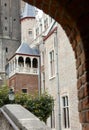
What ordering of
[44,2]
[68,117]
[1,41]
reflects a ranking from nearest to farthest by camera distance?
[44,2]
[68,117]
[1,41]

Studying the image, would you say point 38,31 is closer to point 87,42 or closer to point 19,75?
point 19,75

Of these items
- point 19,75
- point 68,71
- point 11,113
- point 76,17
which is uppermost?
point 19,75

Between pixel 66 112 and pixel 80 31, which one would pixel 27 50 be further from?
pixel 80 31

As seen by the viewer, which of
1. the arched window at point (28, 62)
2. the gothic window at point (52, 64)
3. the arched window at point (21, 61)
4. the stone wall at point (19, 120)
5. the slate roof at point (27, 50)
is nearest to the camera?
the stone wall at point (19, 120)

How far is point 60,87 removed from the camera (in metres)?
19.4

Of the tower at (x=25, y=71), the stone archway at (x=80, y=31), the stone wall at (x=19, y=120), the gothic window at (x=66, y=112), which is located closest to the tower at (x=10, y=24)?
the tower at (x=25, y=71)

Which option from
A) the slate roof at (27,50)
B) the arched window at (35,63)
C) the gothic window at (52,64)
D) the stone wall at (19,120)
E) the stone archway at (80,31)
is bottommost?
the stone wall at (19,120)

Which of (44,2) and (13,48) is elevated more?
(13,48)

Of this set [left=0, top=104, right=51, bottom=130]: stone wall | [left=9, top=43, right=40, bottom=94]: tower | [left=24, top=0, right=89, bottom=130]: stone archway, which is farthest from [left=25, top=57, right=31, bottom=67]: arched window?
[left=24, top=0, right=89, bottom=130]: stone archway

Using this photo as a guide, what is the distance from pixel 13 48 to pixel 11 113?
167ft

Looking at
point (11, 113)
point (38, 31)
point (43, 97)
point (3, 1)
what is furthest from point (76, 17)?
point (3, 1)

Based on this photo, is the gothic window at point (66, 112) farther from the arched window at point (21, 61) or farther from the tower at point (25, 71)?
the arched window at point (21, 61)

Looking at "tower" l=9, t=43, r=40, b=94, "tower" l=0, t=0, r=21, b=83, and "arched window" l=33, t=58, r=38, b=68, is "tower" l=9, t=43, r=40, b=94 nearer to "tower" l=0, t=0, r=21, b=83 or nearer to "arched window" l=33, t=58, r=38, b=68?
"arched window" l=33, t=58, r=38, b=68

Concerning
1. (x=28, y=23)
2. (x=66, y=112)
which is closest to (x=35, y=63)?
(x=28, y=23)
